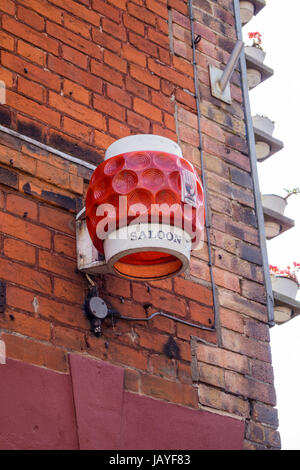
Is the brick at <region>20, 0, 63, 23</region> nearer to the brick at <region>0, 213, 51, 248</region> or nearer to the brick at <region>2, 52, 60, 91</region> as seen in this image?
the brick at <region>2, 52, 60, 91</region>

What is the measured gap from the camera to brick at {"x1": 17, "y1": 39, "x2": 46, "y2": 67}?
316 cm

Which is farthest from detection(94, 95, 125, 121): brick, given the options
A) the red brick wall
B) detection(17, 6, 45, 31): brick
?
detection(17, 6, 45, 31): brick

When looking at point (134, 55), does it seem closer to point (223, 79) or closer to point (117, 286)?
point (223, 79)

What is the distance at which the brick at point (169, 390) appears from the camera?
9.50ft

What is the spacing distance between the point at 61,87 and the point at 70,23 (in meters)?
0.33

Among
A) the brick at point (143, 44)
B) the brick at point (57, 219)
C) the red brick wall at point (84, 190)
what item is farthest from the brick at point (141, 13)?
the brick at point (57, 219)

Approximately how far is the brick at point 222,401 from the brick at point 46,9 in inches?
60.1

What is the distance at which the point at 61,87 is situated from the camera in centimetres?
322

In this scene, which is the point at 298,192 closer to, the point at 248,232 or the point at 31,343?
the point at 248,232

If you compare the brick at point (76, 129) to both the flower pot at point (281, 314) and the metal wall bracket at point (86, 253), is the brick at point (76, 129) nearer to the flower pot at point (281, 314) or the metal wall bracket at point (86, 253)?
the metal wall bracket at point (86, 253)

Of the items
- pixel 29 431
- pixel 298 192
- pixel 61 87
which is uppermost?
pixel 298 192

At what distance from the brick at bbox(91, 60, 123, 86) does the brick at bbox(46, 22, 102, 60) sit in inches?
1.7

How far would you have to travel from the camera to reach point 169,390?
295 cm

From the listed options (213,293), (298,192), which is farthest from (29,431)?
(298,192)
